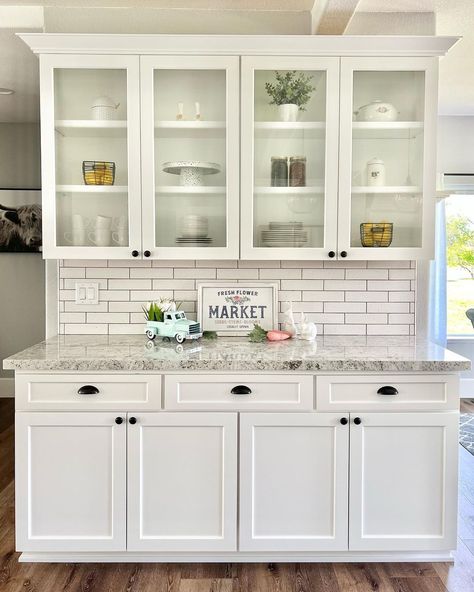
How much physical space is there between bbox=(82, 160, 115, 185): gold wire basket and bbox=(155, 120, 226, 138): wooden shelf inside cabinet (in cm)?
29

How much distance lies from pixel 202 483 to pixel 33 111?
3.90 m

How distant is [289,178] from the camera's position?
2.52 metres

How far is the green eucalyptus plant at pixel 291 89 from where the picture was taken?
247cm

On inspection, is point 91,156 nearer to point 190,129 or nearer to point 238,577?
point 190,129

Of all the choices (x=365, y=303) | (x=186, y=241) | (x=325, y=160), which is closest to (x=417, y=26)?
(x=325, y=160)

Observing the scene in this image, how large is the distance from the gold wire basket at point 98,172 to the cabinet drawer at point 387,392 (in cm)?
142

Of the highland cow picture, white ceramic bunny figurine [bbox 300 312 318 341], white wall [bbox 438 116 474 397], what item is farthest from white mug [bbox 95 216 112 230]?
white wall [bbox 438 116 474 397]

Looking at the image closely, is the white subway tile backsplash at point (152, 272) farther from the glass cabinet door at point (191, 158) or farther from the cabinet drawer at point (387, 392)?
the cabinet drawer at point (387, 392)

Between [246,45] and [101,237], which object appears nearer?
[246,45]

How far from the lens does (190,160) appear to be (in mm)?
2518

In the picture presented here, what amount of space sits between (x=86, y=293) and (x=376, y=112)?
1.79 meters

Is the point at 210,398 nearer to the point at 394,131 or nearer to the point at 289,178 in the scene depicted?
the point at 289,178

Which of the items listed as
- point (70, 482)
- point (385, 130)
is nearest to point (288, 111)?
point (385, 130)

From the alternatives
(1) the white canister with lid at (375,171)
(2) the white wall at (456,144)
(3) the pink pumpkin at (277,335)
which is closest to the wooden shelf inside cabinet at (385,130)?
(1) the white canister with lid at (375,171)
